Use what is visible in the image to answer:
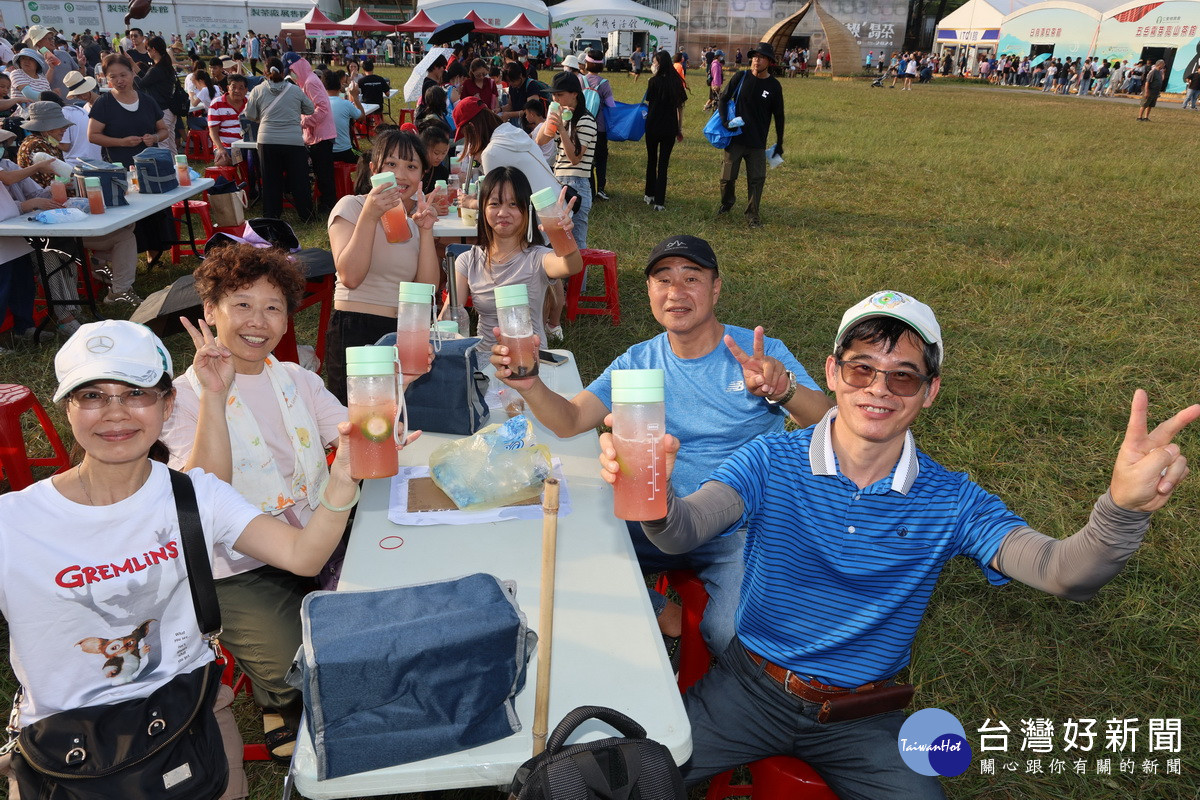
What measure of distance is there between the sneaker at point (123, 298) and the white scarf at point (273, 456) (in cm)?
524

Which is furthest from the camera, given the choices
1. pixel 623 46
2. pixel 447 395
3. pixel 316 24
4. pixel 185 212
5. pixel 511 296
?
pixel 623 46

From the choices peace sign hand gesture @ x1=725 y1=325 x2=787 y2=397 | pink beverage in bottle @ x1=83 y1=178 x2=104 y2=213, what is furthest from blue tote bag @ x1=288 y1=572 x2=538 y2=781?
pink beverage in bottle @ x1=83 y1=178 x2=104 y2=213

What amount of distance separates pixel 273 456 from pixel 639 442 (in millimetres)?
1442

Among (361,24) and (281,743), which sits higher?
(361,24)

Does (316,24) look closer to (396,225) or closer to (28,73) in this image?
(28,73)

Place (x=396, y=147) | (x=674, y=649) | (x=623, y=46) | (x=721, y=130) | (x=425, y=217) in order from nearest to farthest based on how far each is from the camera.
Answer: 1. (x=674, y=649)
2. (x=425, y=217)
3. (x=396, y=147)
4. (x=721, y=130)
5. (x=623, y=46)

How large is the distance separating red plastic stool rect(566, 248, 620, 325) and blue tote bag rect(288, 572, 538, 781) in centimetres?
494

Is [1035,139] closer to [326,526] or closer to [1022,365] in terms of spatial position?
[1022,365]

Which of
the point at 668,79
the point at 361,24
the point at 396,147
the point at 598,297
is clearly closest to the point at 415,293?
the point at 396,147

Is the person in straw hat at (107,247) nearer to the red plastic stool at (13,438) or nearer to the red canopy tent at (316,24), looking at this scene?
the red plastic stool at (13,438)

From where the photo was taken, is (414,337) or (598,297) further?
(598,297)

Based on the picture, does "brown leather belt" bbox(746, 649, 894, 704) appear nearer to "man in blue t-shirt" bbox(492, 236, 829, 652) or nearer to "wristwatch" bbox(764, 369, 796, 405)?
"man in blue t-shirt" bbox(492, 236, 829, 652)

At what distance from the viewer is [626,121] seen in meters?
11.0

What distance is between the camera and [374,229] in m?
3.88
